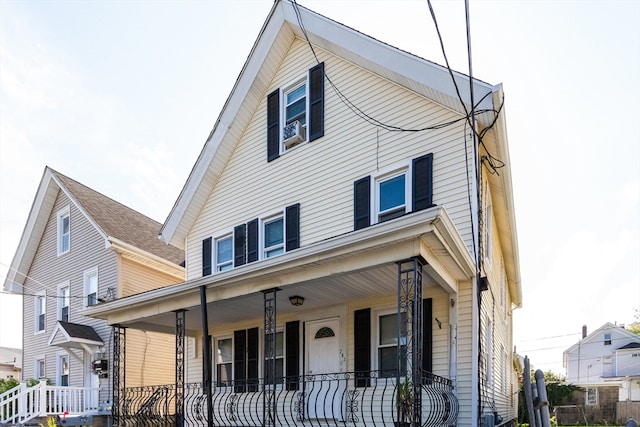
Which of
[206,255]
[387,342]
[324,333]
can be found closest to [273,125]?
[206,255]

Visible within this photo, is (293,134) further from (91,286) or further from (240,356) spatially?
(91,286)

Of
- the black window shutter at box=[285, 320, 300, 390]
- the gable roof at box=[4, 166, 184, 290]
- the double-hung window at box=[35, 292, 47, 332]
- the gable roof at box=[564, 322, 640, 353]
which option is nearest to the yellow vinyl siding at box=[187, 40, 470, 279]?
the black window shutter at box=[285, 320, 300, 390]

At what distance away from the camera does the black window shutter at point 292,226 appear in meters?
10.4

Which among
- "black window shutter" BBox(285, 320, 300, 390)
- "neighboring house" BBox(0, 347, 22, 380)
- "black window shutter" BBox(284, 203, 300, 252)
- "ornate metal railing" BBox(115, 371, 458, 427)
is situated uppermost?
"black window shutter" BBox(284, 203, 300, 252)

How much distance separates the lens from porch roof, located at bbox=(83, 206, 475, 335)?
6023mm

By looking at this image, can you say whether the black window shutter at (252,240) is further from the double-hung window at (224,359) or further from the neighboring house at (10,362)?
the neighboring house at (10,362)

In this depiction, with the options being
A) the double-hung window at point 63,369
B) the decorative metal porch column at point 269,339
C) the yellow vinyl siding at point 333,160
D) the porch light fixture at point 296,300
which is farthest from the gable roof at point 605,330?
the decorative metal porch column at point 269,339

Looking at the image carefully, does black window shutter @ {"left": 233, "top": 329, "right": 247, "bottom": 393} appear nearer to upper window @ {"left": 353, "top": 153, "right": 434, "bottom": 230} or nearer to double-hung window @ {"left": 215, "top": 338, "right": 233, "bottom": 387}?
double-hung window @ {"left": 215, "top": 338, "right": 233, "bottom": 387}

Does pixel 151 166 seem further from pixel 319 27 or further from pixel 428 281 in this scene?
pixel 428 281

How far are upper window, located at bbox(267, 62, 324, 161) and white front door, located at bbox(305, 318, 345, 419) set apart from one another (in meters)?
3.83

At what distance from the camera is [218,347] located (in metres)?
11.7

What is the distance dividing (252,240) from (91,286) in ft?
26.7

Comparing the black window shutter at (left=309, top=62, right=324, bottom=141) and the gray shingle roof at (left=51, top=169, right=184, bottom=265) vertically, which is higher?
the black window shutter at (left=309, top=62, right=324, bottom=141)

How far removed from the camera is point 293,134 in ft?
35.4
